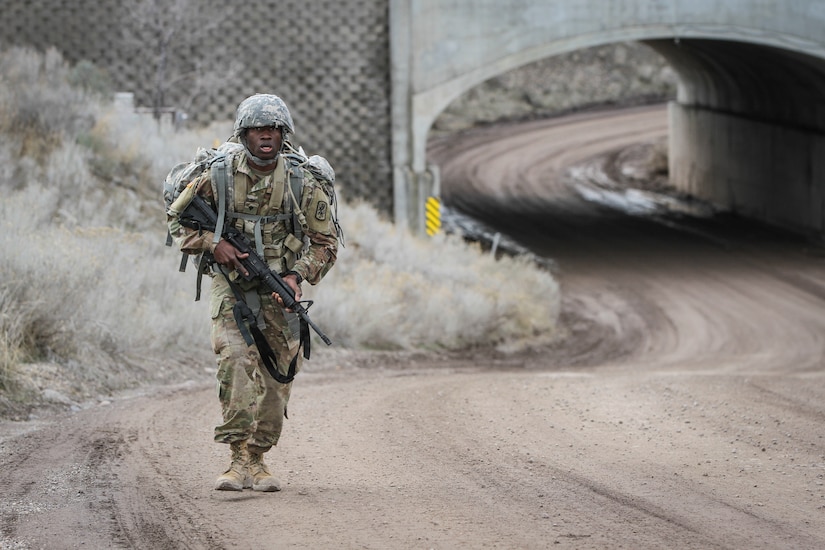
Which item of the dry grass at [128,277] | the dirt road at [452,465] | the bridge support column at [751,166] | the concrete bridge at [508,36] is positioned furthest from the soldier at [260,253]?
the bridge support column at [751,166]

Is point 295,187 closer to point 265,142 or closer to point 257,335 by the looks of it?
point 265,142

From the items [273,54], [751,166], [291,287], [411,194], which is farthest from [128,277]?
[751,166]

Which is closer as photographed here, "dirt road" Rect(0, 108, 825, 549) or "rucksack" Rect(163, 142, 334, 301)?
"dirt road" Rect(0, 108, 825, 549)

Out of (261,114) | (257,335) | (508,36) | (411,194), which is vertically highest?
(261,114)

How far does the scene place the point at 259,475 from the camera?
23.5ft

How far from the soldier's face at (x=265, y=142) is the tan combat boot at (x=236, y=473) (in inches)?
62.1

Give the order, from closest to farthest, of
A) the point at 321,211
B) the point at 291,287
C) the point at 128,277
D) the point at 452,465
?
the point at 291,287
the point at 321,211
the point at 452,465
the point at 128,277

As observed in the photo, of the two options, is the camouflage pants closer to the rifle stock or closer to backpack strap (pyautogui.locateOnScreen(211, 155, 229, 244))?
the rifle stock

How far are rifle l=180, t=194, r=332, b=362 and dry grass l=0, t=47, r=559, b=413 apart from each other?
11.6 feet

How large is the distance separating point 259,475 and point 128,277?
7.61 m

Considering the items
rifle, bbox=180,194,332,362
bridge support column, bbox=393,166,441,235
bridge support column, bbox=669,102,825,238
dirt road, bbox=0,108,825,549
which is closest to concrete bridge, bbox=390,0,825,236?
bridge support column, bbox=393,166,441,235

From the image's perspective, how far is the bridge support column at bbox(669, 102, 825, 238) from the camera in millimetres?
31547

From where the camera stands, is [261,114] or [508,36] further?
[508,36]

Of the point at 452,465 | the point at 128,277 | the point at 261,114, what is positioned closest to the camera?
the point at 261,114
